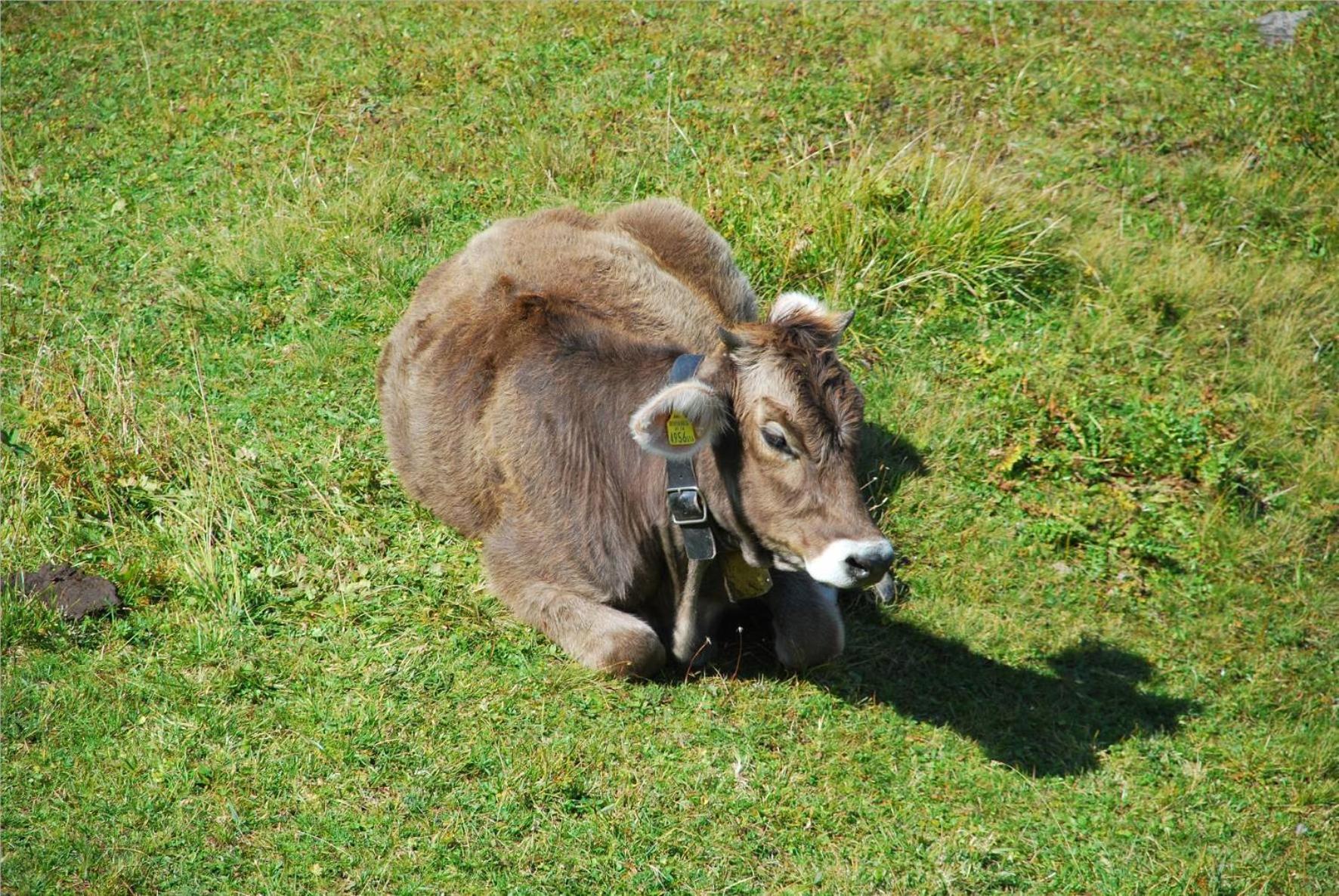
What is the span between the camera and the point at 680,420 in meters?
5.51

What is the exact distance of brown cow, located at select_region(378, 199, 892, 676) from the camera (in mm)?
5566

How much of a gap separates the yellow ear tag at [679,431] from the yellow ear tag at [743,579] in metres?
0.85

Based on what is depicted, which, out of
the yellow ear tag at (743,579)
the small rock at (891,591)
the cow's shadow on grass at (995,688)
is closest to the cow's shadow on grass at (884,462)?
the small rock at (891,591)

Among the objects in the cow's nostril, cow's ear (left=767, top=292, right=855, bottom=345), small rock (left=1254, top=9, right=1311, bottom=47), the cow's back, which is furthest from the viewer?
small rock (left=1254, top=9, right=1311, bottom=47)

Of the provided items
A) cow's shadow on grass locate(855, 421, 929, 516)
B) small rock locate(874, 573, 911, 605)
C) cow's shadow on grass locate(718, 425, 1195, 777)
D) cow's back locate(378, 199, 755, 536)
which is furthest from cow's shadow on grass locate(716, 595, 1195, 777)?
cow's back locate(378, 199, 755, 536)

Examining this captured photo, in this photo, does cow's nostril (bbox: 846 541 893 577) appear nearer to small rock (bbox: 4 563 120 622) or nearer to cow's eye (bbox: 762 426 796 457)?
cow's eye (bbox: 762 426 796 457)

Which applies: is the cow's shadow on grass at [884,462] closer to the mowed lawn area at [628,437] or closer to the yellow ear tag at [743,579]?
the mowed lawn area at [628,437]

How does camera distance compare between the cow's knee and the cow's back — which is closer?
the cow's knee

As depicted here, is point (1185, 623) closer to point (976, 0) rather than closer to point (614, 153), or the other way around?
point (614, 153)

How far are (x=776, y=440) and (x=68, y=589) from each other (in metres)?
4.03

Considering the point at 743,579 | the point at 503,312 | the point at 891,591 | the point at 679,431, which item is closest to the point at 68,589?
the point at 503,312

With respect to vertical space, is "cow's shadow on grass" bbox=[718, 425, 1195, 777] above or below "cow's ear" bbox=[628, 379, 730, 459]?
below

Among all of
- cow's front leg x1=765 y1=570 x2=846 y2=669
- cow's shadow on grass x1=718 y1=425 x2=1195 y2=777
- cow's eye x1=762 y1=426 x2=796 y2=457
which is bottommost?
cow's shadow on grass x1=718 y1=425 x2=1195 y2=777

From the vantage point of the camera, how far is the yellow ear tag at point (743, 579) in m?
6.12
